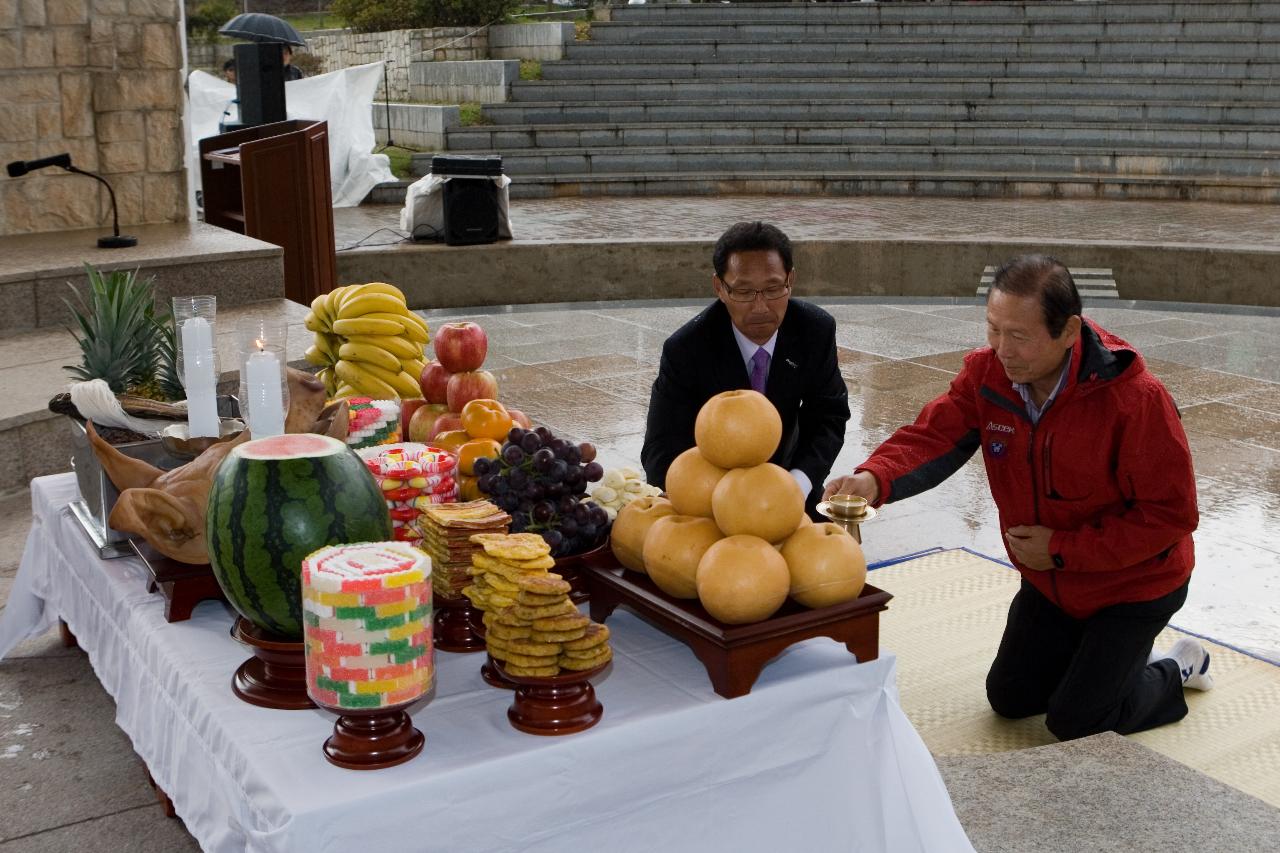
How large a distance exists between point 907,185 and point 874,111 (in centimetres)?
184

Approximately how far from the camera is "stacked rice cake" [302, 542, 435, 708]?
5.35 ft

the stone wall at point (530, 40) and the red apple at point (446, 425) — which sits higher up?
the stone wall at point (530, 40)

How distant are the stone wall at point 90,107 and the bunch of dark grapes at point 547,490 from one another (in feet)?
19.1

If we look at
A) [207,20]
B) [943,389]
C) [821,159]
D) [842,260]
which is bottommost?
[943,389]

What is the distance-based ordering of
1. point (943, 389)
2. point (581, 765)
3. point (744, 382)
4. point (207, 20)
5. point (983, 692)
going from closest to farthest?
point (581, 765), point (744, 382), point (983, 692), point (943, 389), point (207, 20)

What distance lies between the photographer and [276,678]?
187 cm

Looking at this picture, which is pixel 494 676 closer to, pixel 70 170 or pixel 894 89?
pixel 70 170

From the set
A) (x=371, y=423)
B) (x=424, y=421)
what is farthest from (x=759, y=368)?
(x=371, y=423)

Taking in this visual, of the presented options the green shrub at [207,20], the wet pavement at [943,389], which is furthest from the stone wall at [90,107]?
the green shrub at [207,20]

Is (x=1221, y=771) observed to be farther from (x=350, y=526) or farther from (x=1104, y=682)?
(x=350, y=526)

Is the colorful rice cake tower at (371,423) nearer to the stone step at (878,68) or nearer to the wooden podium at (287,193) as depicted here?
the wooden podium at (287,193)

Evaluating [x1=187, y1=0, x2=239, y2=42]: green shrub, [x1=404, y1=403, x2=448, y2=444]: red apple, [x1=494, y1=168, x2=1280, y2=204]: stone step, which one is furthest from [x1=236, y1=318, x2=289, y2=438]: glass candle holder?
[x1=187, y1=0, x2=239, y2=42]: green shrub

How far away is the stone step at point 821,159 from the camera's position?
1344cm

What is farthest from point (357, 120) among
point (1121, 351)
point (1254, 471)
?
point (1121, 351)
